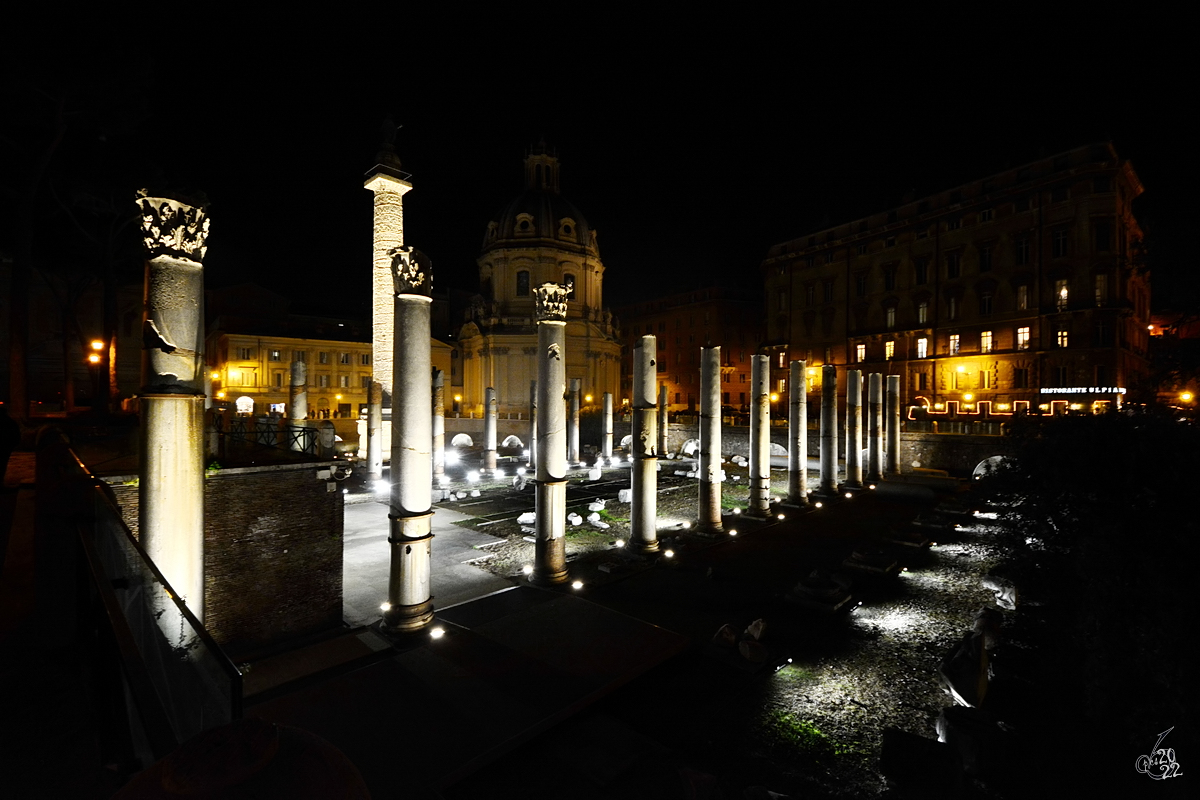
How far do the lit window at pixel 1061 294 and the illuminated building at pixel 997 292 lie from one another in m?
0.08

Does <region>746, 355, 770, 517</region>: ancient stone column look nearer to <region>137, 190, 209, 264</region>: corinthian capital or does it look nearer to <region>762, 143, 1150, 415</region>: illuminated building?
<region>137, 190, 209, 264</region>: corinthian capital

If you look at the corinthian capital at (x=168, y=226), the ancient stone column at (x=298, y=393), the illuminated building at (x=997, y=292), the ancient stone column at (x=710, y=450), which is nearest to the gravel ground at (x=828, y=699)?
the ancient stone column at (x=710, y=450)

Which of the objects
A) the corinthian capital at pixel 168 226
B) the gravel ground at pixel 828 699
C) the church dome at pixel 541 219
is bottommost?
the gravel ground at pixel 828 699

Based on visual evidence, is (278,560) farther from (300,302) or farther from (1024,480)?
(300,302)

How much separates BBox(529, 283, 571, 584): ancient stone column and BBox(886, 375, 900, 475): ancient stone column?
66.1 feet

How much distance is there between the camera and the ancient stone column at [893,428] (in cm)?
2528

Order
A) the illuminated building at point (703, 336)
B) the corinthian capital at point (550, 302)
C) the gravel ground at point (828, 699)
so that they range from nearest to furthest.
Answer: the gravel ground at point (828, 699) → the corinthian capital at point (550, 302) → the illuminated building at point (703, 336)

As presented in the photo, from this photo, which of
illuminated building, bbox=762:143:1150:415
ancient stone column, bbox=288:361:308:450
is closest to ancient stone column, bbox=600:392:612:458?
ancient stone column, bbox=288:361:308:450

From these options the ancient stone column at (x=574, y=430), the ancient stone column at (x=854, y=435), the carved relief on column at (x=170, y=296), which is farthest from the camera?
the ancient stone column at (x=574, y=430)

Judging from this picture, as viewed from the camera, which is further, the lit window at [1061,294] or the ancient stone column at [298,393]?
the lit window at [1061,294]

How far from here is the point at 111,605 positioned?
3.21 meters

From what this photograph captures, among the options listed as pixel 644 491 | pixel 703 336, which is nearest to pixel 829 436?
pixel 644 491

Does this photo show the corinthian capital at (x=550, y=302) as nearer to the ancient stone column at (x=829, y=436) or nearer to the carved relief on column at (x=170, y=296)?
the carved relief on column at (x=170, y=296)

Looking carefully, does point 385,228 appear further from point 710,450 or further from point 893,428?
point 893,428
